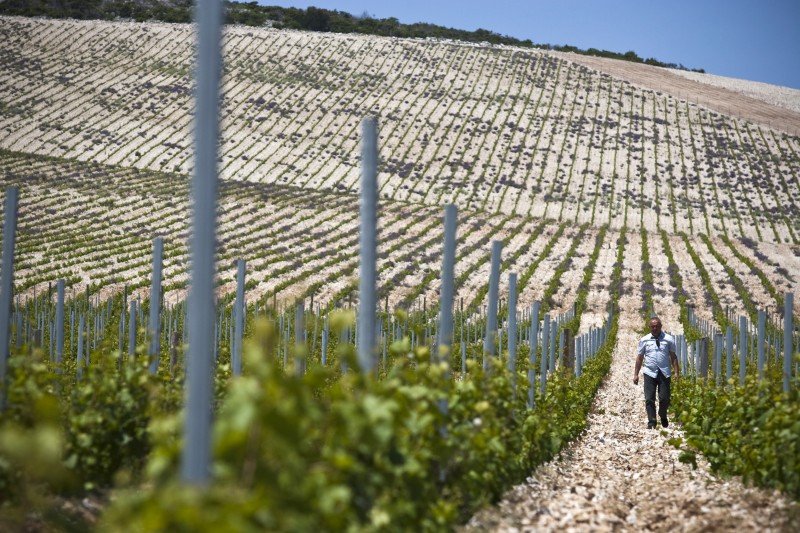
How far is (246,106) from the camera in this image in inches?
2111

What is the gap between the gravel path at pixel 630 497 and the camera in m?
5.63

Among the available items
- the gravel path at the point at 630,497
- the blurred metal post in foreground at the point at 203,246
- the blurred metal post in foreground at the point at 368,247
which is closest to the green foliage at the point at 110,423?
the blurred metal post in foreground at the point at 368,247

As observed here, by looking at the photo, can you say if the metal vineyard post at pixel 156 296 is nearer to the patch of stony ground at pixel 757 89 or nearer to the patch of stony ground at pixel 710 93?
the patch of stony ground at pixel 710 93

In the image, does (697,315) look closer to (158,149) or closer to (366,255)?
(366,255)

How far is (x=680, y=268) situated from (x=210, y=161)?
31.6 m

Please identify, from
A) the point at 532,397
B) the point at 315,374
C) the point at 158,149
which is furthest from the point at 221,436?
the point at 158,149

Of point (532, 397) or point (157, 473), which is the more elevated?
point (157, 473)

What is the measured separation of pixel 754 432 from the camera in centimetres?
712

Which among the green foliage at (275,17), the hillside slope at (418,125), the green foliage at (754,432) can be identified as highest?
the green foliage at (275,17)

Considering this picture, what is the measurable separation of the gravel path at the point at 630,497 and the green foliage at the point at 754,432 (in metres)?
0.15

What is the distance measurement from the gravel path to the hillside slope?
3199 cm

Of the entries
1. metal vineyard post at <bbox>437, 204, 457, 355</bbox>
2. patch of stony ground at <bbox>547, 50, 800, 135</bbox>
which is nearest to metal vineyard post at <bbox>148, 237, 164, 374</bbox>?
metal vineyard post at <bbox>437, 204, 457, 355</bbox>

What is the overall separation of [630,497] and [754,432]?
1166mm

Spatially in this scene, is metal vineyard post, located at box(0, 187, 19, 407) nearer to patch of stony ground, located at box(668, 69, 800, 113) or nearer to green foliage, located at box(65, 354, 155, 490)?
green foliage, located at box(65, 354, 155, 490)
